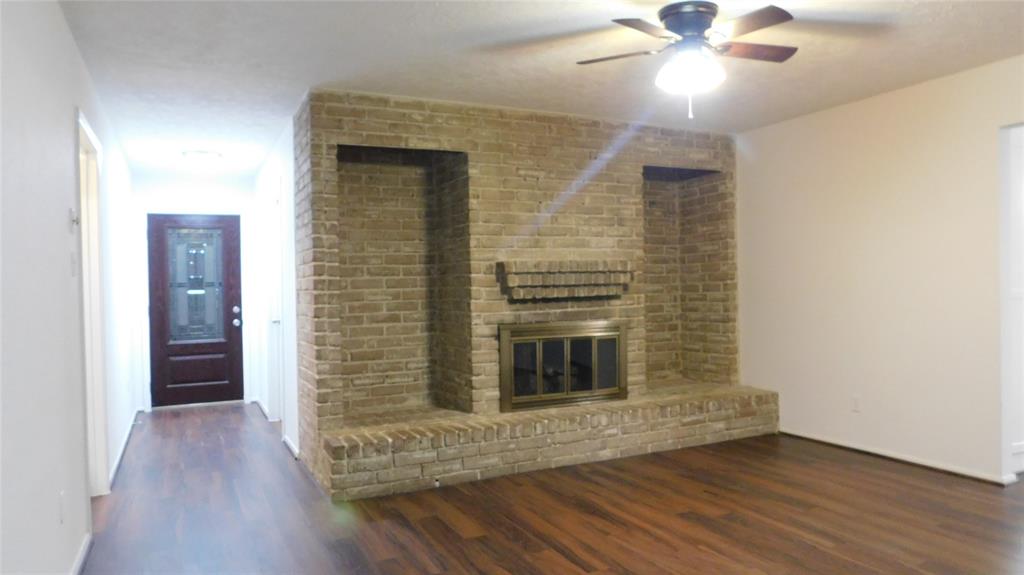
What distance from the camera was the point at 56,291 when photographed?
2576 mm

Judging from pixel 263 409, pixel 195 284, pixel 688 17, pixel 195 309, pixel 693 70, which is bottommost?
pixel 263 409

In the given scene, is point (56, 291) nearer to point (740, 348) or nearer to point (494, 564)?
point (494, 564)

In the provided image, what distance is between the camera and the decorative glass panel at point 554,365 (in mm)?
4727

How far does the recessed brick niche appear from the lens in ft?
13.5

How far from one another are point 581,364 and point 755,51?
101 inches

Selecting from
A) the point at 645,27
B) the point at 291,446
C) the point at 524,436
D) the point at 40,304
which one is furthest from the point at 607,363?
the point at 40,304

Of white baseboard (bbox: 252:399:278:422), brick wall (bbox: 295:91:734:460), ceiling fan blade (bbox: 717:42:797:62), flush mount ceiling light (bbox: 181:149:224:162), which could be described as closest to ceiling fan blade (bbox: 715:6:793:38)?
ceiling fan blade (bbox: 717:42:797:62)

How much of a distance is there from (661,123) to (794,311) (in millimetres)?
1770

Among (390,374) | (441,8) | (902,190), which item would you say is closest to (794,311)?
(902,190)

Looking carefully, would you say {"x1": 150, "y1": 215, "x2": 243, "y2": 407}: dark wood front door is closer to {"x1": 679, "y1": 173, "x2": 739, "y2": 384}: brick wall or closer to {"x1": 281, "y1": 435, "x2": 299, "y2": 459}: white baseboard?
{"x1": 281, "y1": 435, "x2": 299, "y2": 459}: white baseboard

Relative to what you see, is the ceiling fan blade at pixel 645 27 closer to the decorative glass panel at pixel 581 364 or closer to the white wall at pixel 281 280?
the decorative glass panel at pixel 581 364

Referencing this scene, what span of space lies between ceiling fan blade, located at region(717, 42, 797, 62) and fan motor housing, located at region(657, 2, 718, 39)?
0.42ft

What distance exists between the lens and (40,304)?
2.32 meters

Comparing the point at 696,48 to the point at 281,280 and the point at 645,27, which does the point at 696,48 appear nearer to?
the point at 645,27
